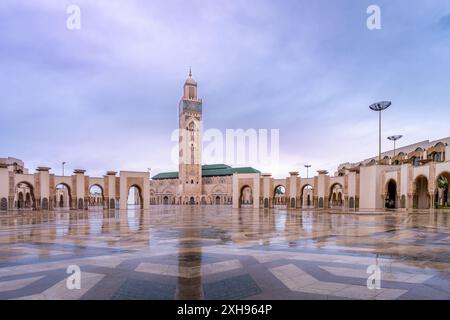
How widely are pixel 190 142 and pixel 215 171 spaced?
12.4 metres

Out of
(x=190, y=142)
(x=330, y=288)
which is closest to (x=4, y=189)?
(x=330, y=288)

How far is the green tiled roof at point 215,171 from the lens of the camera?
301ft

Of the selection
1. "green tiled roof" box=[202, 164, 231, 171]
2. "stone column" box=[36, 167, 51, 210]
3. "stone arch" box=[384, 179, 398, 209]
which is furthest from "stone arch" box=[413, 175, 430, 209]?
"green tiled roof" box=[202, 164, 231, 171]

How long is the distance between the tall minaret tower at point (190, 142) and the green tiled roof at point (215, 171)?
5.78m

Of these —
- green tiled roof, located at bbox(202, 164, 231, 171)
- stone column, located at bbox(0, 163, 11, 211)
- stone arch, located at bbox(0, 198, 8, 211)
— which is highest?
green tiled roof, located at bbox(202, 164, 231, 171)

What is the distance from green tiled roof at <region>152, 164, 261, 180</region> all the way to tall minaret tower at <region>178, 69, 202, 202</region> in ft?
19.0

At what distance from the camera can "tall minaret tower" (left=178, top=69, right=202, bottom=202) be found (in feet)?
284

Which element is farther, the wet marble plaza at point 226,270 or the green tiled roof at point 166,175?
the green tiled roof at point 166,175

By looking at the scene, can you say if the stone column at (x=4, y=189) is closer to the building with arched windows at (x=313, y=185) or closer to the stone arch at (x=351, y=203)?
the building with arched windows at (x=313, y=185)

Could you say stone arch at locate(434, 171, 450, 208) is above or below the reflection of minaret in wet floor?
below

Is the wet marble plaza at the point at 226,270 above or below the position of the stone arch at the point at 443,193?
above

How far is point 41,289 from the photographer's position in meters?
3.62

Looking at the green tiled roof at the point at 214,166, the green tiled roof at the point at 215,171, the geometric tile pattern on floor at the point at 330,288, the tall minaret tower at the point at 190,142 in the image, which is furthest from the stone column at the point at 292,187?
the green tiled roof at the point at 214,166

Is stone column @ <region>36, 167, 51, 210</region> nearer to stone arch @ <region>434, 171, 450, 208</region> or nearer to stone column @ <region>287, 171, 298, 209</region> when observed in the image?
stone column @ <region>287, 171, 298, 209</region>
